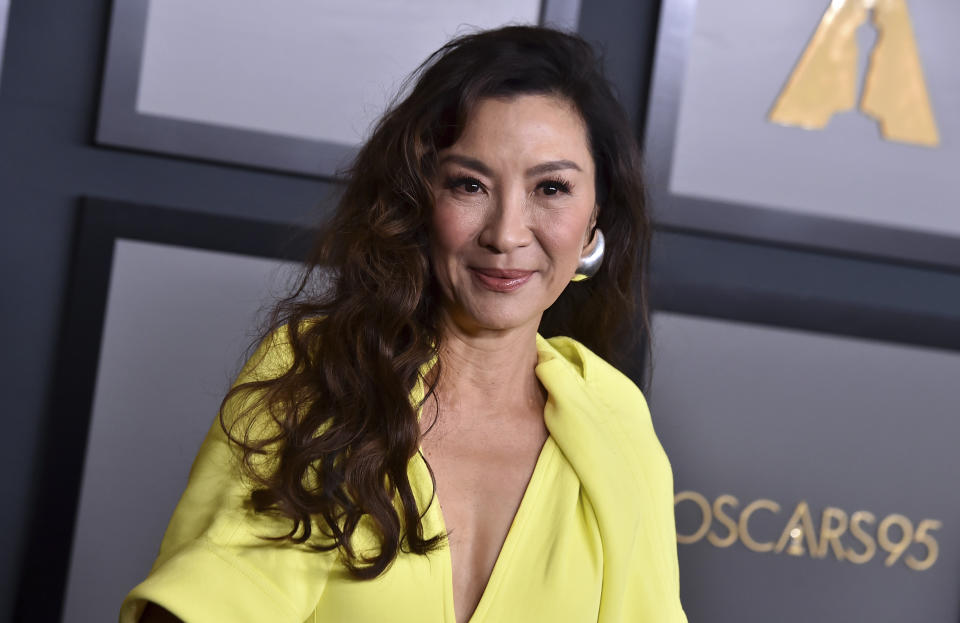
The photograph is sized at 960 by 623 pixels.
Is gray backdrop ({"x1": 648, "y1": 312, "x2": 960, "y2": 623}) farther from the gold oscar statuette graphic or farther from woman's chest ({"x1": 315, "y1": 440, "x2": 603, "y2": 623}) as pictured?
woman's chest ({"x1": 315, "y1": 440, "x2": 603, "y2": 623})

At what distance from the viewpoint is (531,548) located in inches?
53.8

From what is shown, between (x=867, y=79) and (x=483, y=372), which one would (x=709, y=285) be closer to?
(x=867, y=79)

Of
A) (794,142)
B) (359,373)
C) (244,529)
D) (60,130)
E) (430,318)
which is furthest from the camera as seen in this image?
(794,142)

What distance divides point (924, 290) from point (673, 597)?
0.99 meters

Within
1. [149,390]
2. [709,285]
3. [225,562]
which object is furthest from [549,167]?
[149,390]

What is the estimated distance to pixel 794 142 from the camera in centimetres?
203

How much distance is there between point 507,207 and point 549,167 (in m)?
0.08

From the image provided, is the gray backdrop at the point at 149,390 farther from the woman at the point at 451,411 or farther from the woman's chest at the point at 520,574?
the woman's chest at the point at 520,574

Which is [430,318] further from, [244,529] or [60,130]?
[60,130]

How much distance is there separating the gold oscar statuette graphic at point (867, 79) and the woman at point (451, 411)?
646mm

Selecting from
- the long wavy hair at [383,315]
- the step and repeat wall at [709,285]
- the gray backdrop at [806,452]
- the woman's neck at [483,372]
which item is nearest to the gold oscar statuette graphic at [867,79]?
the step and repeat wall at [709,285]

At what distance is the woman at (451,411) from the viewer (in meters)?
1.22

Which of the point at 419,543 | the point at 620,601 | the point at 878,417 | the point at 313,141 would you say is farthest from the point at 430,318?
the point at 878,417

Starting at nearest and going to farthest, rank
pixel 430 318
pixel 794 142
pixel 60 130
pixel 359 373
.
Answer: pixel 359 373 → pixel 430 318 → pixel 60 130 → pixel 794 142
